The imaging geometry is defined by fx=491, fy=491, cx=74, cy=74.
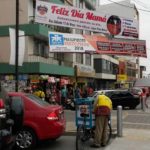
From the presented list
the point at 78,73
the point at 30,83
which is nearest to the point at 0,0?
the point at 30,83

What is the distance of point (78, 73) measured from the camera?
50.8 meters

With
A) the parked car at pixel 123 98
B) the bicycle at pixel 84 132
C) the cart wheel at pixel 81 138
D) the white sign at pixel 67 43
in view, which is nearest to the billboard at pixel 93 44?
the white sign at pixel 67 43

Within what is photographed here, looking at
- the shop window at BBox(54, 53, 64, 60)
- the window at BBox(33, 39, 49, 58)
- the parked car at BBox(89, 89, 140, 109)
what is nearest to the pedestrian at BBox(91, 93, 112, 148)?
the parked car at BBox(89, 89, 140, 109)

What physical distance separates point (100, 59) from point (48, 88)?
107 ft

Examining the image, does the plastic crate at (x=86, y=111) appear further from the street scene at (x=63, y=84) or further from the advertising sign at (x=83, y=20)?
the advertising sign at (x=83, y=20)

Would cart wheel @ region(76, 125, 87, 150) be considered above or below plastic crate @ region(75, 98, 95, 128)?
below

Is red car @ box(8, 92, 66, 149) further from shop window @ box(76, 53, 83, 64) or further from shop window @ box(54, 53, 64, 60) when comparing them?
→ shop window @ box(76, 53, 83, 64)

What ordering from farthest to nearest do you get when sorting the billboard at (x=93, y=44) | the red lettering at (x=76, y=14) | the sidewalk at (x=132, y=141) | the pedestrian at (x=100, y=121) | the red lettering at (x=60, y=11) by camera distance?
the billboard at (x=93, y=44) → the red lettering at (x=76, y=14) → the red lettering at (x=60, y=11) → the pedestrian at (x=100, y=121) → the sidewalk at (x=132, y=141)

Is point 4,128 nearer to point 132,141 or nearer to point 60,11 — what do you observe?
point 132,141

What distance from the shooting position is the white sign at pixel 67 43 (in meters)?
31.5

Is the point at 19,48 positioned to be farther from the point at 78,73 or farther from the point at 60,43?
the point at 78,73

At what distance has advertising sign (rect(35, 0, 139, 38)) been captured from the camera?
100 ft

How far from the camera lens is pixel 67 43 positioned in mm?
32281

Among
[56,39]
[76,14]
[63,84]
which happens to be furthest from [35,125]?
[63,84]
